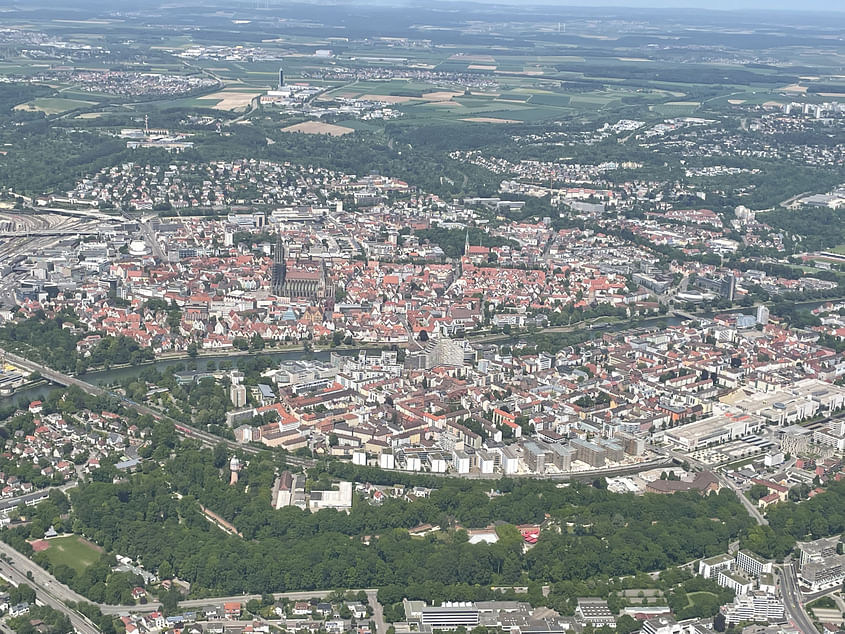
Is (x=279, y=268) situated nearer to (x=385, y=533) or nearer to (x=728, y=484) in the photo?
(x=728, y=484)

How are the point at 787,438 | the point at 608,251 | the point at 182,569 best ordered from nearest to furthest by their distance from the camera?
the point at 182,569 → the point at 787,438 → the point at 608,251

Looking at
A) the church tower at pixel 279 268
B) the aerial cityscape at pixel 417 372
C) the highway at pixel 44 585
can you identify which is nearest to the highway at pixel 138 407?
the aerial cityscape at pixel 417 372

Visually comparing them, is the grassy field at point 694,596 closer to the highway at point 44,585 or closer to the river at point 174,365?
the highway at point 44,585

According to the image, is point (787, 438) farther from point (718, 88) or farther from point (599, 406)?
point (718, 88)

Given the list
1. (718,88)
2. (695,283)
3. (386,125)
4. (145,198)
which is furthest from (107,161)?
(718,88)

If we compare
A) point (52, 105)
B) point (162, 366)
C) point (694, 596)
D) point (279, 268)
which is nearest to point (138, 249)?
point (279, 268)

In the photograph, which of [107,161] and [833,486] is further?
[107,161]

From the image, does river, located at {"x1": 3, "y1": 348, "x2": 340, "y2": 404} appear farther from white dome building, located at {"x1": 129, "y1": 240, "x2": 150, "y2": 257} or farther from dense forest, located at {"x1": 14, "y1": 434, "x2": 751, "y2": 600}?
white dome building, located at {"x1": 129, "y1": 240, "x2": 150, "y2": 257}
